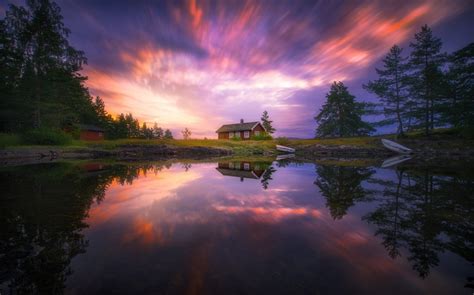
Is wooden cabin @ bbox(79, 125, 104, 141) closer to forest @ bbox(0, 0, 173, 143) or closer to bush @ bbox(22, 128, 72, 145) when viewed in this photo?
forest @ bbox(0, 0, 173, 143)

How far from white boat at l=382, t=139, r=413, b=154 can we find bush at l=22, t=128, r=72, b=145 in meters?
44.7

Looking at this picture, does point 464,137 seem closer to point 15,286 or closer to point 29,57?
point 15,286

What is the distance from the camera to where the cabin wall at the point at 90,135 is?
52.5m

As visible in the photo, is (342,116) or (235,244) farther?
(342,116)

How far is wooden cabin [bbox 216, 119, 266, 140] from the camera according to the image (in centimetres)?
5822

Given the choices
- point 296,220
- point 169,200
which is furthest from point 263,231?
point 169,200

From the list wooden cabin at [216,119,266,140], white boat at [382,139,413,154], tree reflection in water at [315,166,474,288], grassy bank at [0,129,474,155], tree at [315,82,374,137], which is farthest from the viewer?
wooden cabin at [216,119,266,140]

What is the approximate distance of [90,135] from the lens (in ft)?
180

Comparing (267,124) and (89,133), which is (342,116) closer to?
(267,124)

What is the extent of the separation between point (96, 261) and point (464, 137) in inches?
1593

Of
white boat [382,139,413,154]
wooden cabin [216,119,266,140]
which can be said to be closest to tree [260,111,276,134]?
wooden cabin [216,119,266,140]

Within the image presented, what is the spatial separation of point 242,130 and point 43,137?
4338 centimetres

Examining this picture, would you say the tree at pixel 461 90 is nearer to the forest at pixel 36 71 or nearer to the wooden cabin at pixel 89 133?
the forest at pixel 36 71

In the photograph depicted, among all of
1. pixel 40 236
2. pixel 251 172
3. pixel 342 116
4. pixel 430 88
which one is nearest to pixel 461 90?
pixel 430 88
